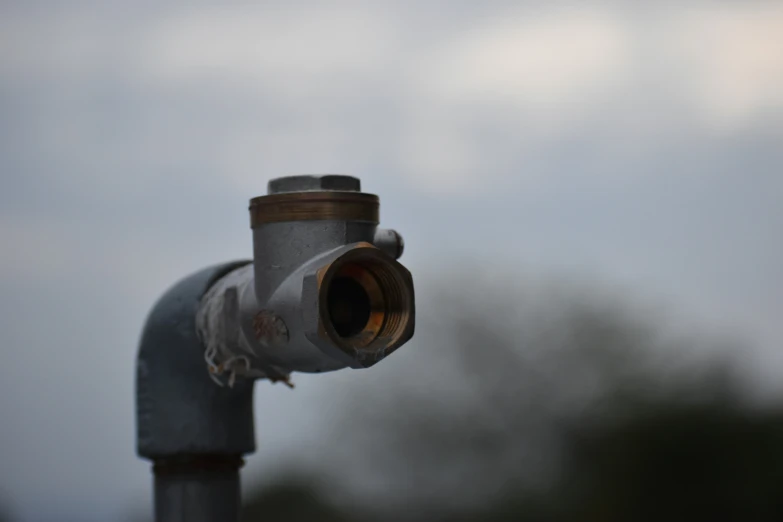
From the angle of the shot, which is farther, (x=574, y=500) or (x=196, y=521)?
(x=574, y=500)

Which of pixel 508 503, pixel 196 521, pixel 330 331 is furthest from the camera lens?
pixel 508 503

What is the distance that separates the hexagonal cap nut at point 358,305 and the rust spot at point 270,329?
92 mm

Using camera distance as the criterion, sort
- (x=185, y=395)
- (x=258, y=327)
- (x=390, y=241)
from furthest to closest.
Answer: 1. (x=185, y=395)
2. (x=390, y=241)
3. (x=258, y=327)

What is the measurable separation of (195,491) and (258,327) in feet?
1.58

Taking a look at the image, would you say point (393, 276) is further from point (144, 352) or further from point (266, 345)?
point (144, 352)

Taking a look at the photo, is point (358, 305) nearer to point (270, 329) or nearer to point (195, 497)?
point (270, 329)

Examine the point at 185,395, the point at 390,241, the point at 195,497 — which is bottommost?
the point at 195,497

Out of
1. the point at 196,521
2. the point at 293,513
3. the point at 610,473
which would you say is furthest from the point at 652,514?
the point at 196,521

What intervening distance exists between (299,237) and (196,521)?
27.0 inches

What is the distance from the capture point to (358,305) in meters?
1.78

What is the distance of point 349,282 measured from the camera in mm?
1782

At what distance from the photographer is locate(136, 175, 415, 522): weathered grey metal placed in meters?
1.71

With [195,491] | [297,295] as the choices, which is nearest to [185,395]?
[195,491]

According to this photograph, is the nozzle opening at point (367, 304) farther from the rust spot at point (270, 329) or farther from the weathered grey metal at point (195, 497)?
the weathered grey metal at point (195, 497)
